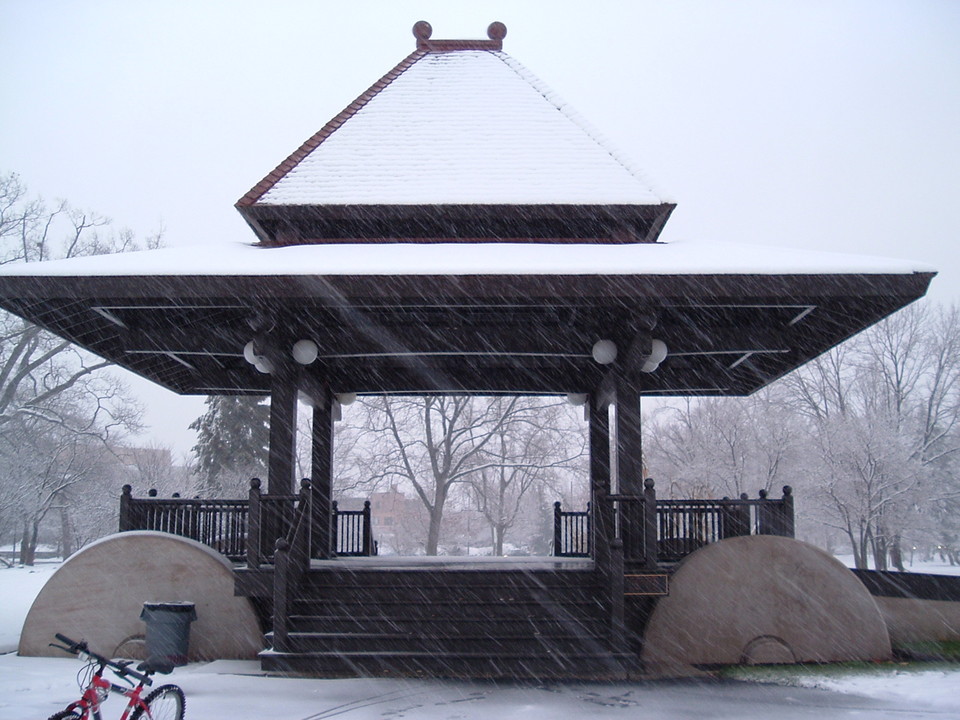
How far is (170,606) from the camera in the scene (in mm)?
8695

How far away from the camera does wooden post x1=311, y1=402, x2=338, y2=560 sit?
38.7ft

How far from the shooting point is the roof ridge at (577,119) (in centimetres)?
1086

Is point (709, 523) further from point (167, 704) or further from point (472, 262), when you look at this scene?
point (167, 704)

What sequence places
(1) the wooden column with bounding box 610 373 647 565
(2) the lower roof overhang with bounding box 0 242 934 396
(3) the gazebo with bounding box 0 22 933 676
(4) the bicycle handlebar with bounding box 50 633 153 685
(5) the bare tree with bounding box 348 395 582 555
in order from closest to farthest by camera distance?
(4) the bicycle handlebar with bounding box 50 633 153 685 → (2) the lower roof overhang with bounding box 0 242 934 396 → (3) the gazebo with bounding box 0 22 933 676 → (1) the wooden column with bounding box 610 373 647 565 → (5) the bare tree with bounding box 348 395 582 555

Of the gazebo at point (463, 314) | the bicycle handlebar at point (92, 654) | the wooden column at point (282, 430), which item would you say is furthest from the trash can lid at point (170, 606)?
the bicycle handlebar at point (92, 654)

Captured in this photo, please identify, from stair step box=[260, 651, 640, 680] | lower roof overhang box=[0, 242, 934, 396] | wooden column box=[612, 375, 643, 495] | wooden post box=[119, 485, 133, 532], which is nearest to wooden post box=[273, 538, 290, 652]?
stair step box=[260, 651, 640, 680]

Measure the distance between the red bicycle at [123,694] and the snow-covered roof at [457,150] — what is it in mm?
6320

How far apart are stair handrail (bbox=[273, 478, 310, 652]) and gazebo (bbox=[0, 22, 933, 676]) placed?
0.09ft

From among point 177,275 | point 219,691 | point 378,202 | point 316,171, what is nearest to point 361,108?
point 316,171

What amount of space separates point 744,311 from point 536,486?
2902 centimetres

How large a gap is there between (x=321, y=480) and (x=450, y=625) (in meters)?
4.15

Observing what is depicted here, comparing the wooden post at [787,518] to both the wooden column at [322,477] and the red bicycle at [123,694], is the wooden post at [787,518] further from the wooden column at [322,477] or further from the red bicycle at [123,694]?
the red bicycle at [123,694]

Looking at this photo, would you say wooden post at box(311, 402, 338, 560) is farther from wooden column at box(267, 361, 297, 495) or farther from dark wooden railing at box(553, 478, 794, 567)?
dark wooden railing at box(553, 478, 794, 567)

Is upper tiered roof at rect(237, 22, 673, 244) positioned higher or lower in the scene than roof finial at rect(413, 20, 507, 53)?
lower
